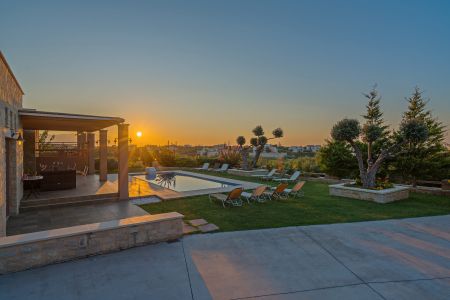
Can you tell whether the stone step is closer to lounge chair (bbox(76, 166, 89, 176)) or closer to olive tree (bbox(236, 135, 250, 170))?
lounge chair (bbox(76, 166, 89, 176))

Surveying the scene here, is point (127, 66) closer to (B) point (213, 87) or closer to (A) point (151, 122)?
(B) point (213, 87)

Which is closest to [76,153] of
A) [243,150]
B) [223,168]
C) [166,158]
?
[166,158]

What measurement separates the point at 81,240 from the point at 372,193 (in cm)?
990

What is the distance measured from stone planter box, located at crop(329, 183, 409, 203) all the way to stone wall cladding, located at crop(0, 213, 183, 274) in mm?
7938

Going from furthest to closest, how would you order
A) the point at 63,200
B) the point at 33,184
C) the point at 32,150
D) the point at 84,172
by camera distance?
the point at 84,172
the point at 32,150
the point at 33,184
the point at 63,200

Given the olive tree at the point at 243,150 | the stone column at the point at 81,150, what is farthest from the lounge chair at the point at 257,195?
the stone column at the point at 81,150

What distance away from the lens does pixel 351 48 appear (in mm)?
13109

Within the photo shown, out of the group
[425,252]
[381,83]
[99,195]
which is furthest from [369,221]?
[381,83]

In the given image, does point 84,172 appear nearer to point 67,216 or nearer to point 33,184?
point 33,184

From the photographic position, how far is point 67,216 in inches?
305

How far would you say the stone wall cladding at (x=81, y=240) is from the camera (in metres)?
4.14

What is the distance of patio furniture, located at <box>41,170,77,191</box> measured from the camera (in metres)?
10.6

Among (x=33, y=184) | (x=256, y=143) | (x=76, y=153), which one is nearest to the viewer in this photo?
(x=33, y=184)

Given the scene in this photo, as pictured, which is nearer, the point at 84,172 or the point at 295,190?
the point at 295,190
